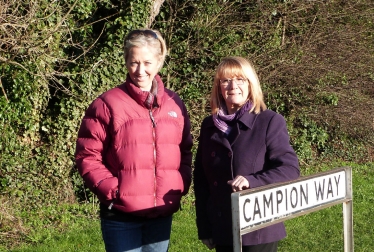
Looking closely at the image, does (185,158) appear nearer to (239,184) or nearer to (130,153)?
(130,153)

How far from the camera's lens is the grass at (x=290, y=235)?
659 centimetres

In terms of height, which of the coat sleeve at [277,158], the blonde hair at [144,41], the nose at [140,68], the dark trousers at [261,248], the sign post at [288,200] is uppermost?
the blonde hair at [144,41]

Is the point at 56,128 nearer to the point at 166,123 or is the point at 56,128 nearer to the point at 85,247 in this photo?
the point at 85,247

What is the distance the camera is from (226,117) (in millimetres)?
3441

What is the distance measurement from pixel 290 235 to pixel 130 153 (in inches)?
166

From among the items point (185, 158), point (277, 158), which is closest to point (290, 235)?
point (185, 158)

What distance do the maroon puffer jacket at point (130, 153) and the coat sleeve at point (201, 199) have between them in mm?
157

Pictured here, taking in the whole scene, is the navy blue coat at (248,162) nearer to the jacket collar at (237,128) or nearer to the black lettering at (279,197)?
the jacket collar at (237,128)

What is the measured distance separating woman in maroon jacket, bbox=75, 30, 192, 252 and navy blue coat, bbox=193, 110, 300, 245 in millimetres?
244

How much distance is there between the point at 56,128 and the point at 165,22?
2.59 metres

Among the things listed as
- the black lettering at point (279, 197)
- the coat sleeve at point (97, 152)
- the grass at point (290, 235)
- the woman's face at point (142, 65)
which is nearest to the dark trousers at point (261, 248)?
the black lettering at point (279, 197)

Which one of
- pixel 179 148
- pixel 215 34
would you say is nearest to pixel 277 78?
pixel 215 34

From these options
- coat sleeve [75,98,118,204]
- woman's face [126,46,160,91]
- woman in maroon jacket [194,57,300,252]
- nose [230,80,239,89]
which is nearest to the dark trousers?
woman in maroon jacket [194,57,300,252]

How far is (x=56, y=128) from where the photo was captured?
9.12 meters
